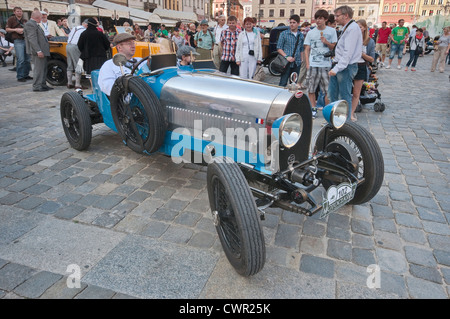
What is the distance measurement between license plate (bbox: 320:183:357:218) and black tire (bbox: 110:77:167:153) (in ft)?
5.78

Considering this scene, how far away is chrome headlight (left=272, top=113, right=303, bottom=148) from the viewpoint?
238 cm

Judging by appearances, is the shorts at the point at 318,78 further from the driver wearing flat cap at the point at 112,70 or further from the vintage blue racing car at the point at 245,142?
the driver wearing flat cap at the point at 112,70

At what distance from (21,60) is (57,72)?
4.19 feet

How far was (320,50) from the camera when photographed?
5.91 meters

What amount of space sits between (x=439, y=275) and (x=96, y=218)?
2804 millimetres

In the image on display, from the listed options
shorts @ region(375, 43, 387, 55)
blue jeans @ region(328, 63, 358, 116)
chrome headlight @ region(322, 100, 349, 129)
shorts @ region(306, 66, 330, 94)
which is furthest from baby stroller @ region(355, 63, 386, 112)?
shorts @ region(375, 43, 387, 55)

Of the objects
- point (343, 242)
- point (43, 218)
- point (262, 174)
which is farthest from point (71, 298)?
point (343, 242)

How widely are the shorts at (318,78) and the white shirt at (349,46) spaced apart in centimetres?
94

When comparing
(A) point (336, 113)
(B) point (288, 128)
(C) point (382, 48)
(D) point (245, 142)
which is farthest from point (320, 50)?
(C) point (382, 48)

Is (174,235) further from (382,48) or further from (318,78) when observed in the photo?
(382,48)

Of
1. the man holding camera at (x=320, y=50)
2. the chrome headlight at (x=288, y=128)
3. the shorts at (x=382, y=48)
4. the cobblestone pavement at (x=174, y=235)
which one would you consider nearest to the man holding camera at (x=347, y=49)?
the man holding camera at (x=320, y=50)

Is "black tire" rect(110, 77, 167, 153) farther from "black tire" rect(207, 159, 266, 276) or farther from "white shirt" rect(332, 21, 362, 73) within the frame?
"white shirt" rect(332, 21, 362, 73)

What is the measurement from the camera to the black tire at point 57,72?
8.67 metres

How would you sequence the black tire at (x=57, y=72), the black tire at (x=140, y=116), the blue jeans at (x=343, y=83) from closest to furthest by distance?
1. the black tire at (x=140, y=116)
2. the blue jeans at (x=343, y=83)
3. the black tire at (x=57, y=72)
